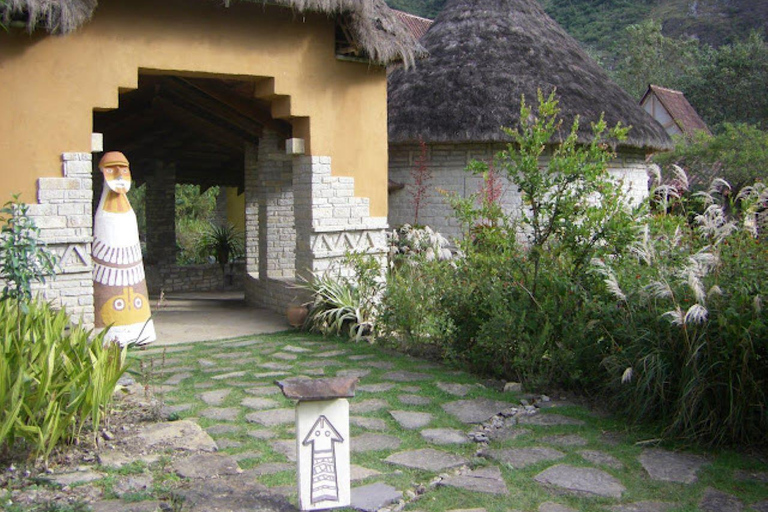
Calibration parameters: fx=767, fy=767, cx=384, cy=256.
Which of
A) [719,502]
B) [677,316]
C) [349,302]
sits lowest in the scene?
[719,502]

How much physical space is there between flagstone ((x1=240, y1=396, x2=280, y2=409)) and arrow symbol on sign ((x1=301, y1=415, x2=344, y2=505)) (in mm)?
1951

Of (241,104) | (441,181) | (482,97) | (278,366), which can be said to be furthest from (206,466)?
(482,97)

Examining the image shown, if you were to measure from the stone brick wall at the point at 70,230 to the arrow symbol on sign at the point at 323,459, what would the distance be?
4.45 meters

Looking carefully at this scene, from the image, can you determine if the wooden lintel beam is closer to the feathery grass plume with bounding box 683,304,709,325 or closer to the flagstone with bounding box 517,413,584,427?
the flagstone with bounding box 517,413,584,427

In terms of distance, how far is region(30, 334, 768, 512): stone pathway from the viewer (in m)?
3.99

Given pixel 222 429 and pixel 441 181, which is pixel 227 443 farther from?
pixel 441 181

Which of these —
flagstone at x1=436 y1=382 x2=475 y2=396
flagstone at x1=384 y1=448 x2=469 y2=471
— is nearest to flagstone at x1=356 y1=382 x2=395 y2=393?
flagstone at x1=436 y1=382 x2=475 y2=396

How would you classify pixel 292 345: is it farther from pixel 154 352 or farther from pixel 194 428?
pixel 194 428

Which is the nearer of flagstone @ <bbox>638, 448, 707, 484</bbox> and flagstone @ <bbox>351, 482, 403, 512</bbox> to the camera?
flagstone @ <bbox>351, 482, 403, 512</bbox>

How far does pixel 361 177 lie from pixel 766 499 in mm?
6275

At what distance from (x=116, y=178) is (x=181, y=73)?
1.48 meters

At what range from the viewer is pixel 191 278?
14.2 metres

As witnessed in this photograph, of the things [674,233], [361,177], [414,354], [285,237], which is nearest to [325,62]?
[361,177]

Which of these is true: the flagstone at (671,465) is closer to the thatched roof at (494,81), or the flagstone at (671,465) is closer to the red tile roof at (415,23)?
the thatched roof at (494,81)
